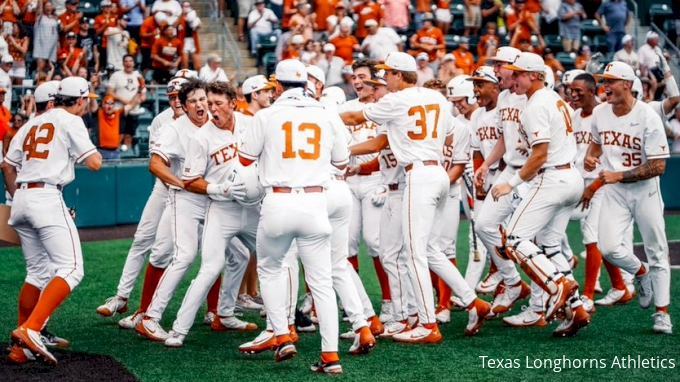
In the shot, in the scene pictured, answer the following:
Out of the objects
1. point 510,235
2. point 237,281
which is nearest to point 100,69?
point 237,281

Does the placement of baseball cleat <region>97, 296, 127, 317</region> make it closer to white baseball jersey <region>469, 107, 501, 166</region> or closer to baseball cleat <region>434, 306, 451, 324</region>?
baseball cleat <region>434, 306, 451, 324</region>

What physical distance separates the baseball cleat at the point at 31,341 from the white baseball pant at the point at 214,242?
45.0 inches

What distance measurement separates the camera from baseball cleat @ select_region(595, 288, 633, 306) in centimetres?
994

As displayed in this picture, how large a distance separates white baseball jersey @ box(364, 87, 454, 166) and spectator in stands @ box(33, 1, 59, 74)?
9.88 metres

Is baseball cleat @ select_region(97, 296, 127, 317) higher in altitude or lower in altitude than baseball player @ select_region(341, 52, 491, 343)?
lower

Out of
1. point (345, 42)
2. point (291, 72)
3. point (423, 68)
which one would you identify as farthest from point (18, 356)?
point (423, 68)

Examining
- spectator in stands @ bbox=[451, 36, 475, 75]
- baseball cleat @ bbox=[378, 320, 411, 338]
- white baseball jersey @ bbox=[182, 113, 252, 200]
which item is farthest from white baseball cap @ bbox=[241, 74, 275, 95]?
spectator in stands @ bbox=[451, 36, 475, 75]

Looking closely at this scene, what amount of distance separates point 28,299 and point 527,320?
13.7 feet

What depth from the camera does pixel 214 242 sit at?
8.12m

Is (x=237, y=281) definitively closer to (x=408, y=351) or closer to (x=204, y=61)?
(x=408, y=351)

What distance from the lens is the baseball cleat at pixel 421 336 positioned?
8211mm

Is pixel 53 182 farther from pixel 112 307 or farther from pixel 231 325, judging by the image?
pixel 231 325

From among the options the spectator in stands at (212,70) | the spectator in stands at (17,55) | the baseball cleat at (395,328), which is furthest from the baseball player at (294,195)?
the spectator in stands at (17,55)

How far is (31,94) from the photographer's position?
15.7 meters
